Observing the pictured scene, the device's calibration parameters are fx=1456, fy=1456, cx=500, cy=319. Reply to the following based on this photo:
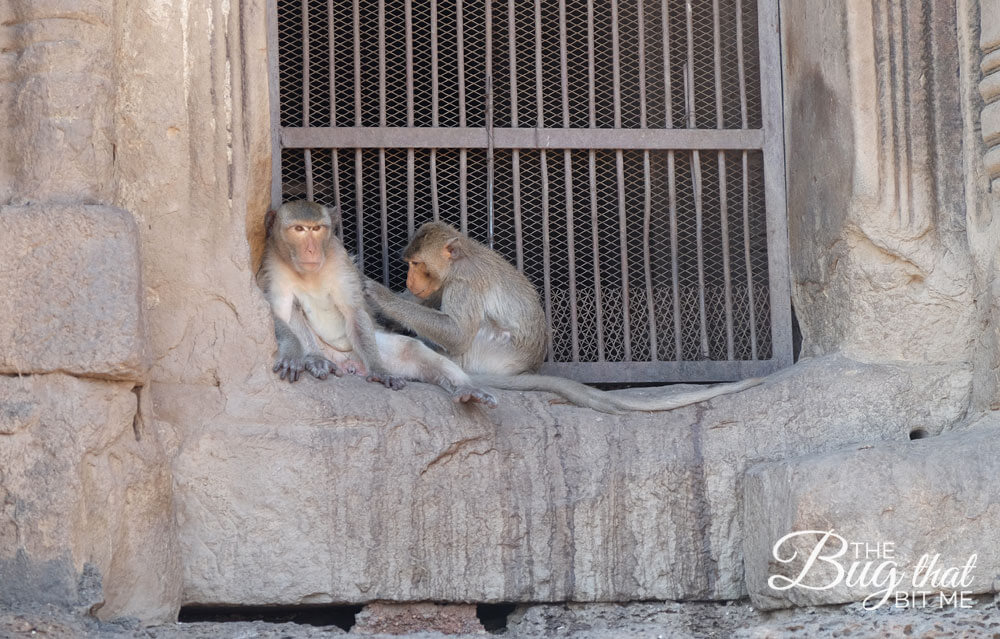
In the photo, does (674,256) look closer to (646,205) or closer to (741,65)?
(646,205)

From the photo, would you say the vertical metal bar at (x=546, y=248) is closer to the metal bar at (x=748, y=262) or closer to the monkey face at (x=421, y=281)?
the monkey face at (x=421, y=281)

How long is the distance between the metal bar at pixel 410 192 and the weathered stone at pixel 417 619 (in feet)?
5.11

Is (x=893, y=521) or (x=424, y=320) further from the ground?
(x=424, y=320)

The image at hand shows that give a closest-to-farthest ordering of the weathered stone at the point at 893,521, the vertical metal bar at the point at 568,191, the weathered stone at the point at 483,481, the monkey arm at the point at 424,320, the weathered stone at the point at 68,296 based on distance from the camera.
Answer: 1. the weathered stone at the point at 68,296
2. the weathered stone at the point at 893,521
3. the weathered stone at the point at 483,481
4. the monkey arm at the point at 424,320
5. the vertical metal bar at the point at 568,191

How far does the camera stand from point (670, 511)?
5.38 meters

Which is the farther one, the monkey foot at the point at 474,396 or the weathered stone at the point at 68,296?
the monkey foot at the point at 474,396

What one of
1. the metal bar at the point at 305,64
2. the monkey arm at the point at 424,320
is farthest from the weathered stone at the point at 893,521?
the metal bar at the point at 305,64

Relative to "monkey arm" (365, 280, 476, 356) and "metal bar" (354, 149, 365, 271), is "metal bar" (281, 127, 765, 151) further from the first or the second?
"monkey arm" (365, 280, 476, 356)

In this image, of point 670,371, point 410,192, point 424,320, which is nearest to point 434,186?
point 410,192

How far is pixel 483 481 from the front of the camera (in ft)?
17.3

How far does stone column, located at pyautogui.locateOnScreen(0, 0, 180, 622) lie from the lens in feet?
14.4

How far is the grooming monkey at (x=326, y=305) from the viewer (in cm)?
553

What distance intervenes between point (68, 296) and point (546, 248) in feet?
7.20

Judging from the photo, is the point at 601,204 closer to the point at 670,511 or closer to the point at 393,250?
the point at 393,250
